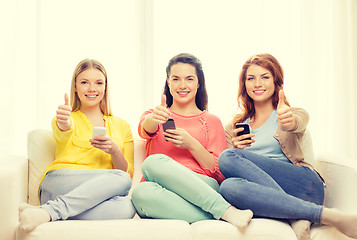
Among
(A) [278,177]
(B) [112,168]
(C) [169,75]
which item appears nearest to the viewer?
(A) [278,177]

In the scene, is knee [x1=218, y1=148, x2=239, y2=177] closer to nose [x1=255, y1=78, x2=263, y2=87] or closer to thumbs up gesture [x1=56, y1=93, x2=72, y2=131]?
nose [x1=255, y1=78, x2=263, y2=87]

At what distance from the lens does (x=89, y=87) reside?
7.07 ft

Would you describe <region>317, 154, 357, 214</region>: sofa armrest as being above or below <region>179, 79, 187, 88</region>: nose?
below

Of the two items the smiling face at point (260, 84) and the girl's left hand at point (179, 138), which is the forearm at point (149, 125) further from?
the smiling face at point (260, 84)

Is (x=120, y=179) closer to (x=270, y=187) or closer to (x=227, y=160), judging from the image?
(x=227, y=160)

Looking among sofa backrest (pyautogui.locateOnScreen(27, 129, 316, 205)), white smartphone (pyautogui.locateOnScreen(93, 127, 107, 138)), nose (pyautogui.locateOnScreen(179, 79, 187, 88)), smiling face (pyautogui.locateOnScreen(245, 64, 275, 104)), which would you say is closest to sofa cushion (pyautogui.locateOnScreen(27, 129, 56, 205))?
sofa backrest (pyautogui.locateOnScreen(27, 129, 316, 205))

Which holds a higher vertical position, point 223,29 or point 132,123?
point 223,29

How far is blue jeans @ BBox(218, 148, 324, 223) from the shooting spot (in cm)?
168

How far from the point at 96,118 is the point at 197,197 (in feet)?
2.51

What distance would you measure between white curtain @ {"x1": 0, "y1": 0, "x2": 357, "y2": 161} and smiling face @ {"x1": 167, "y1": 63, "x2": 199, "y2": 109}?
1.00 meters

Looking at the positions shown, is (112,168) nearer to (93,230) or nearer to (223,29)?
(93,230)

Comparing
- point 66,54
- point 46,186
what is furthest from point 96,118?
point 66,54

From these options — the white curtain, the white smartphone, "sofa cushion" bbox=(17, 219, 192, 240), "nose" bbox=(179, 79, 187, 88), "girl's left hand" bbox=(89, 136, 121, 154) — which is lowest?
"sofa cushion" bbox=(17, 219, 192, 240)

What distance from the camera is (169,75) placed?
2260 mm
